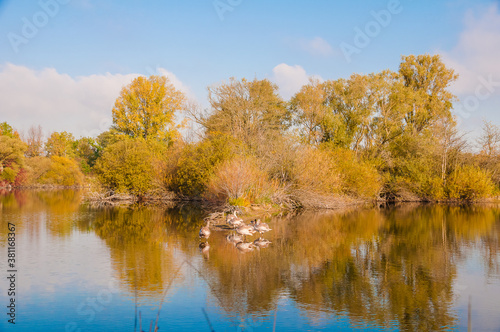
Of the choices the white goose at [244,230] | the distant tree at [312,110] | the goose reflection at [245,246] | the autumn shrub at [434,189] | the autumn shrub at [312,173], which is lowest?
the goose reflection at [245,246]

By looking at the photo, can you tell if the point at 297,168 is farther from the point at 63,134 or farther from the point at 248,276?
the point at 63,134

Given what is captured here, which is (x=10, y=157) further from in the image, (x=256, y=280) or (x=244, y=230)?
(x=256, y=280)

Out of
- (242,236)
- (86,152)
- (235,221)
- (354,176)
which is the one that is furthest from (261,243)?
(86,152)

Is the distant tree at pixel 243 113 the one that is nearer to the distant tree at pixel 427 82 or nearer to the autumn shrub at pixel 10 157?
the distant tree at pixel 427 82

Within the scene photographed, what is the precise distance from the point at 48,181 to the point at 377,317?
67.3 metres

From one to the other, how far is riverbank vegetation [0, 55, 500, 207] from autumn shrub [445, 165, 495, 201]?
0.29ft

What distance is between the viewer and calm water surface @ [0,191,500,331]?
8141 millimetres

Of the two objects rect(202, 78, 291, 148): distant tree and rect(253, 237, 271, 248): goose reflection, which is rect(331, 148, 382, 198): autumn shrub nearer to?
rect(202, 78, 291, 148): distant tree

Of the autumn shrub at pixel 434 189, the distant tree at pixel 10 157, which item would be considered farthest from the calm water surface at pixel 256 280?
the distant tree at pixel 10 157

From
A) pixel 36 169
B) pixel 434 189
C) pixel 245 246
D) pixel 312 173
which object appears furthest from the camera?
pixel 36 169

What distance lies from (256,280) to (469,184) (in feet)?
106

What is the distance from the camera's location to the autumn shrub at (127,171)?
123 feet

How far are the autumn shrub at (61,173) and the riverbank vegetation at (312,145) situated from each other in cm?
1888

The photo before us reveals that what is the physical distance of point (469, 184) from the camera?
3669cm
